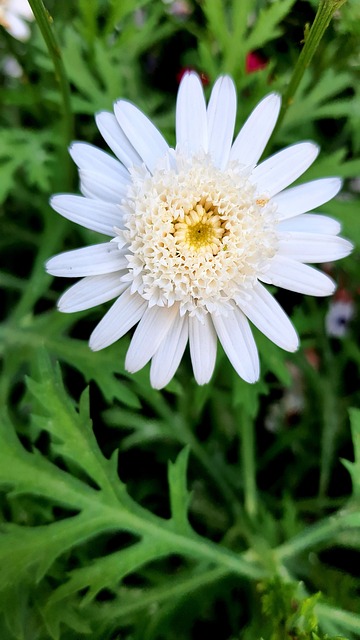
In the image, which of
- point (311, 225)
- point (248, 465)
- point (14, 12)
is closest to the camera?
point (311, 225)

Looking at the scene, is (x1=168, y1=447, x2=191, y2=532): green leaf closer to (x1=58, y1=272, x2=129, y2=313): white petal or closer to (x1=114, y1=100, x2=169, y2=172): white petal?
(x1=58, y1=272, x2=129, y2=313): white petal

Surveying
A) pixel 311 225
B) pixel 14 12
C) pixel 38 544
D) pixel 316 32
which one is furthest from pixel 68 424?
pixel 14 12

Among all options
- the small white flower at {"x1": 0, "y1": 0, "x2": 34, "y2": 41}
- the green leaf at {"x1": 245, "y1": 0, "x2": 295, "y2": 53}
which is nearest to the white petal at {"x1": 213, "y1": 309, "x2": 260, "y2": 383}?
the green leaf at {"x1": 245, "y1": 0, "x2": 295, "y2": 53}

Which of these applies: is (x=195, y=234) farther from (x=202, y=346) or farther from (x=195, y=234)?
(x=202, y=346)

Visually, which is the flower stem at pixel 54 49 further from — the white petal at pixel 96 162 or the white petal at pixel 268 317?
the white petal at pixel 268 317

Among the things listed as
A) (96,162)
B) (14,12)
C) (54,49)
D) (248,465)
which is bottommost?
(248,465)

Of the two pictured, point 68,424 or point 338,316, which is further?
point 338,316

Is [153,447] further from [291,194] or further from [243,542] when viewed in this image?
[291,194]

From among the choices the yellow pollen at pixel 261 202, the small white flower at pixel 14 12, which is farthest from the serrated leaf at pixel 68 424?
the small white flower at pixel 14 12
